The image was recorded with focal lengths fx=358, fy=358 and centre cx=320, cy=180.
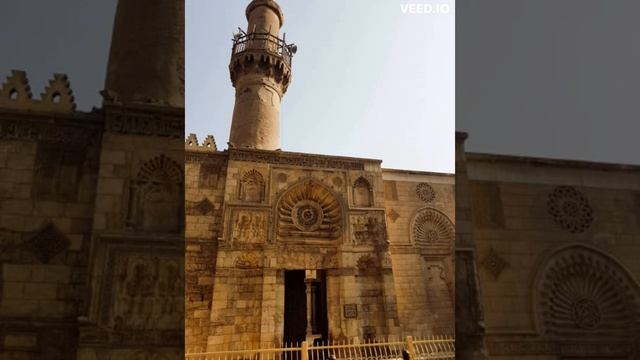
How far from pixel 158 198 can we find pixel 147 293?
0.89 metres

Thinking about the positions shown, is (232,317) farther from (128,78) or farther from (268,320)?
(128,78)

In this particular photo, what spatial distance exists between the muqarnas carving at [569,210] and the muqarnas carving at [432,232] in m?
6.22

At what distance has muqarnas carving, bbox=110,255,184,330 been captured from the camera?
3072 millimetres

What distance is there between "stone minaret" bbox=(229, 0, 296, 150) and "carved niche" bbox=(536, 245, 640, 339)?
874cm

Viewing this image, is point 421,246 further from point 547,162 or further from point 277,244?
point 547,162

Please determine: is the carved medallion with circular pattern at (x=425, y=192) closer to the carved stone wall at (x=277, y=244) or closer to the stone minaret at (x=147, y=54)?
the carved stone wall at (x=277, y=244)

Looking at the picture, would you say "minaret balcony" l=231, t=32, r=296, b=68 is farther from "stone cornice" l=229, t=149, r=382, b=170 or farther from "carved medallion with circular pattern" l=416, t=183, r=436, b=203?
"carved medallion with circular pattern" l=416, t=183, r=436, b=203

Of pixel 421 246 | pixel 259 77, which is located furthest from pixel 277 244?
pixel 259 77

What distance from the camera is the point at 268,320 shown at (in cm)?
881

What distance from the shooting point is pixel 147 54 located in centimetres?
434

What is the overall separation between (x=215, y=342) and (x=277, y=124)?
6.98 metres

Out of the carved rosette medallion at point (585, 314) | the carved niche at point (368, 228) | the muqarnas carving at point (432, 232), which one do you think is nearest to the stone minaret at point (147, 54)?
the carved rosette medallion at point (585, 314)

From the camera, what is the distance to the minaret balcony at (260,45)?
40.9ft

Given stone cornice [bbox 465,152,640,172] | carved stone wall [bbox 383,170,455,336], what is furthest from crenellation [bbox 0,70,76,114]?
carved stone wall [bbox 383,170,455,336]
